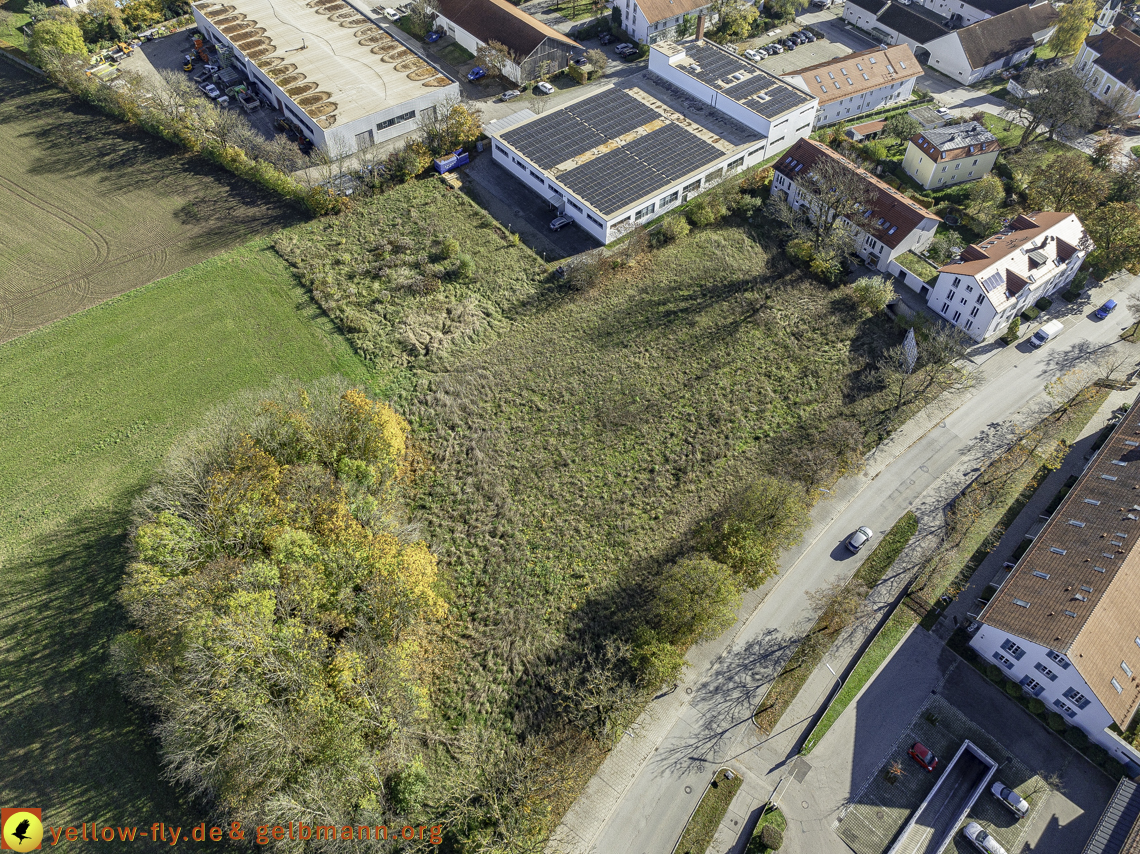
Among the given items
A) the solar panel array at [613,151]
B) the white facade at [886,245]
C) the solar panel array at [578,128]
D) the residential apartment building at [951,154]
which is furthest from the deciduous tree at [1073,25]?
the solar panel array at [578,128]

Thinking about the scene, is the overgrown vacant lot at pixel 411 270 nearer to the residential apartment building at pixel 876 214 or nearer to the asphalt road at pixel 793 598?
the residential apartment building at pixel 876 214

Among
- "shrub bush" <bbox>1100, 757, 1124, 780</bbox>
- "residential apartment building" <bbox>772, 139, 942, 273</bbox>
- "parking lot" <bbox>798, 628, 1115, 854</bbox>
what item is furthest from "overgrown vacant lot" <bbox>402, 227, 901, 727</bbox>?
"shrub bush" <bbox>1100, 757, 1124, 780</bbox>

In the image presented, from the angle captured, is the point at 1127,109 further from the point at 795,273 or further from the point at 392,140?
the point at 392,140

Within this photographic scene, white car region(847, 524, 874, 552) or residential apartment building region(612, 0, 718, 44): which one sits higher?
residential apartment building region(612, 0, 718, 44)

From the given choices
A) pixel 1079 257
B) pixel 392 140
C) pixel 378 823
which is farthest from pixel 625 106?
pixel 378 823

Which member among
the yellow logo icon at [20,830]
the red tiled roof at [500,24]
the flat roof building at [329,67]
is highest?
the red tiled roof at [500,24]

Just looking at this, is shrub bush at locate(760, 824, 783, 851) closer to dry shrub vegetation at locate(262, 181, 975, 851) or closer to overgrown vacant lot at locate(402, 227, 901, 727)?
dry shrub vegetation at locate(262, 181, 975, 851)
